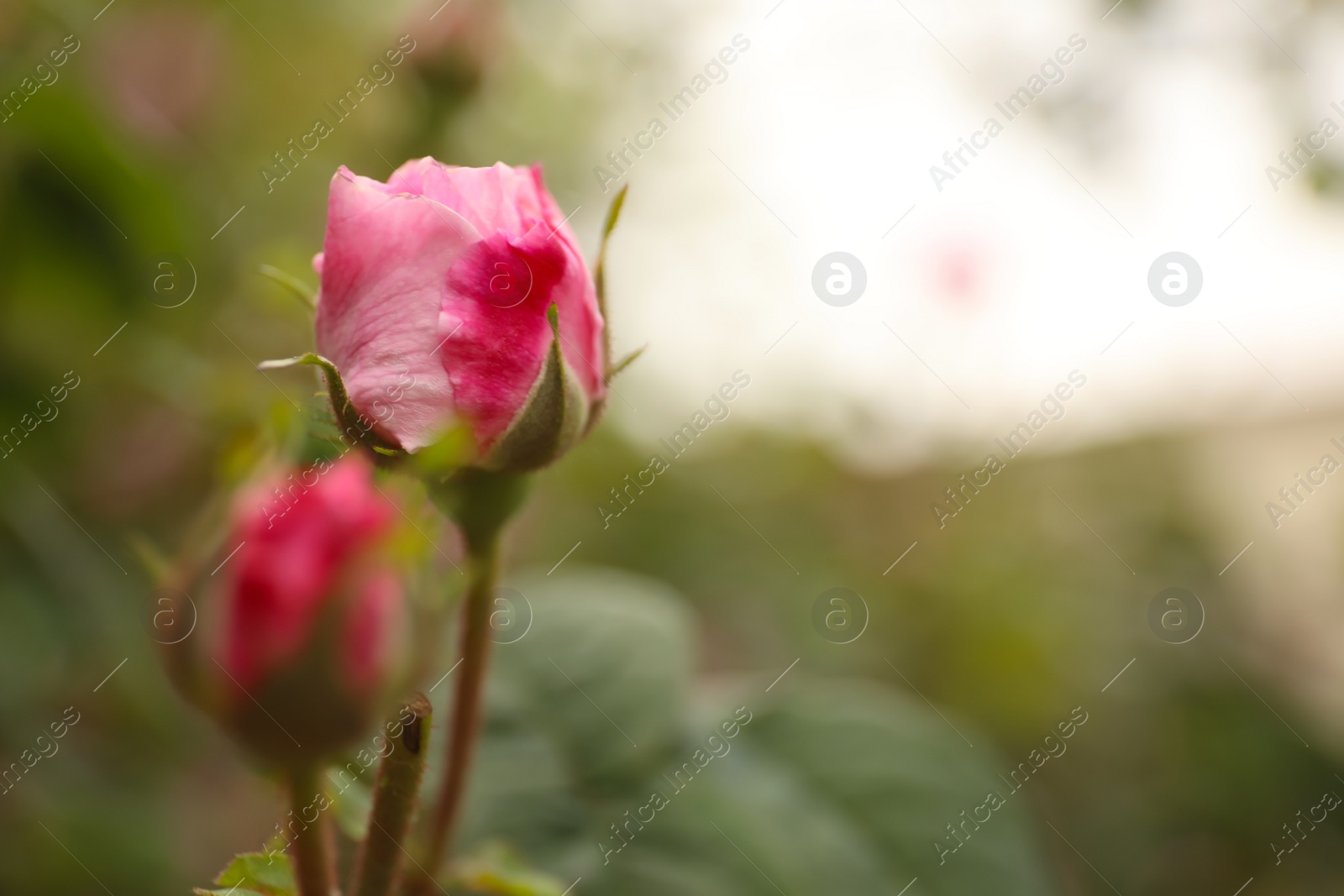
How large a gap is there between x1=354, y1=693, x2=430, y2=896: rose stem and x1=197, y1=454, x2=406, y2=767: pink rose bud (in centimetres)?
3

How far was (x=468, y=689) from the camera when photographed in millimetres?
540

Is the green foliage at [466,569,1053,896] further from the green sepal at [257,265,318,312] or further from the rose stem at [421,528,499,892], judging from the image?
Answer: the green sepal at [257,265,318,312]

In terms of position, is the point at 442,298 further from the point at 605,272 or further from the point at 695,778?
the point at 695,778

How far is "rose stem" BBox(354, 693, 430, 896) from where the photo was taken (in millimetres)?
416

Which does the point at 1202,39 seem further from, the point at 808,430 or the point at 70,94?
the point at 70,94

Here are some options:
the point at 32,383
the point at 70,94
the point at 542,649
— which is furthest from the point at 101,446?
the point at 542,649

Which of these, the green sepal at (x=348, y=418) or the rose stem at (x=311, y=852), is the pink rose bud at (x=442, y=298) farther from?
the rose stem at (x=311, y=852)

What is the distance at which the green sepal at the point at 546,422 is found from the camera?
453 mm

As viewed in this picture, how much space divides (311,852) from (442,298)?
0.84 feet

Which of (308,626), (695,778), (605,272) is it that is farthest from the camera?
(695,778)

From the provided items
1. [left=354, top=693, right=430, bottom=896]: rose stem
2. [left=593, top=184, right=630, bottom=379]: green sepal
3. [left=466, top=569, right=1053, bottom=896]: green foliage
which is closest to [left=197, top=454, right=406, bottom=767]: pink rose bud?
[left=354, top=693, right=430, bottom=896]: rose stem

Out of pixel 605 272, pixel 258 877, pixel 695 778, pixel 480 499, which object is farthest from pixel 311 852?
pixel 695 778

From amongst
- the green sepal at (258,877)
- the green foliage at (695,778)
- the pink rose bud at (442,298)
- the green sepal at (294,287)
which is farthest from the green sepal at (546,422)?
the green foliage at (695,778)

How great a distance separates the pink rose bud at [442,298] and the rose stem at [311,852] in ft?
0.51
